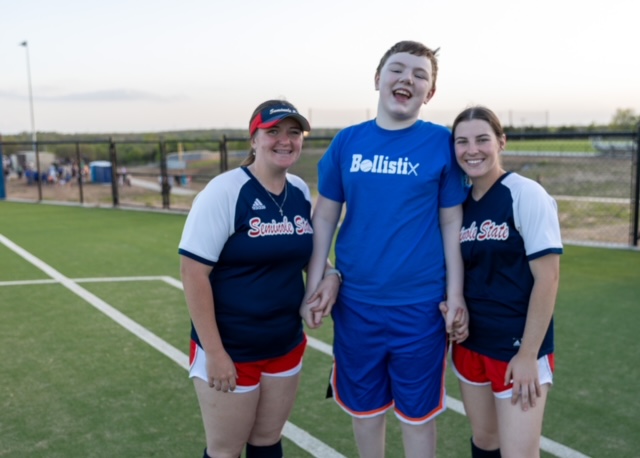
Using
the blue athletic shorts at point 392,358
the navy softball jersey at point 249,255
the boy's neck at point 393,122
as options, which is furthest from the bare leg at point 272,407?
the boy's neck at point 393,122

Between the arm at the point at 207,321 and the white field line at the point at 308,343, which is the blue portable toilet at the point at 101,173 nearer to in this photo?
the white field line at the point at 308,343

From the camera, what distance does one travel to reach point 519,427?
254 cm

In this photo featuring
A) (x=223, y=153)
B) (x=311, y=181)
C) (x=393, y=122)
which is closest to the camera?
(x=393, y=122)

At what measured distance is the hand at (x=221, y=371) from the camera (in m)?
2.55

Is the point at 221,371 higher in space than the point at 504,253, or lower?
lower

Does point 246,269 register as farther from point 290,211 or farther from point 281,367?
point 281,367

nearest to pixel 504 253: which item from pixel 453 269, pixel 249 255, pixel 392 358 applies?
pixel 453 269

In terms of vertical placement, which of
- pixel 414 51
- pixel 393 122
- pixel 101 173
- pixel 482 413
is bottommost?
pixel 101 173

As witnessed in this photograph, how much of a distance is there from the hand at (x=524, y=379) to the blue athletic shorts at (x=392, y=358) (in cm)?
34

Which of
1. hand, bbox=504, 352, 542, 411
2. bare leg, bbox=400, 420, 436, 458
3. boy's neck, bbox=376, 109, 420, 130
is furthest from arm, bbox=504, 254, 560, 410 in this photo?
boy's neck, bbox=376, 109, 420, 130

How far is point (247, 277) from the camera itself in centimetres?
258

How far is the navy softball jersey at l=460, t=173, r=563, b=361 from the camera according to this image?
2.42m

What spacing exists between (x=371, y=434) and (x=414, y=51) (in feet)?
5.80

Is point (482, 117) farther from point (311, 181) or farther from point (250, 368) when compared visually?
point (311, 181)
